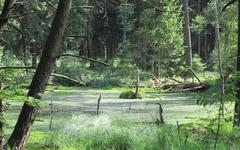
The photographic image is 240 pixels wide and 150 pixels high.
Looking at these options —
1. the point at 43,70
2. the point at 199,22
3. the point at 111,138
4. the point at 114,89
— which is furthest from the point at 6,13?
the point at 199,22

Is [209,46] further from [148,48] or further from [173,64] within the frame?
[173,64]

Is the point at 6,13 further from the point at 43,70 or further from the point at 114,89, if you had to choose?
the point at 114,89

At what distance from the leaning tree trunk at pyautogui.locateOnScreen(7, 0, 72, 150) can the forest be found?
11 millimetres

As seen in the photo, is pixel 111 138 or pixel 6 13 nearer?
pixel 6 13

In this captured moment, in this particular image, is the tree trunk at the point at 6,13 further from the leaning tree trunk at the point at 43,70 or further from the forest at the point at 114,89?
the leaning tree trunk at the point at 43,70

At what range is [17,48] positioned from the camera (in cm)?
4141

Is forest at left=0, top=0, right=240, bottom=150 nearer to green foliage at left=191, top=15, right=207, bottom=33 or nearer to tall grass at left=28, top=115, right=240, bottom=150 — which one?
tall grass at left=28, top=115, right=240, bottom=150

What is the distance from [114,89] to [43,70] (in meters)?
19.6

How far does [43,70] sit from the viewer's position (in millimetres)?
5562

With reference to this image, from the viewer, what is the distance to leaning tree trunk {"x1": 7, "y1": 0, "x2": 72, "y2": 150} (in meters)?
5.55

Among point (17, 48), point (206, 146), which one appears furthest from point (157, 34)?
point (206, 146)

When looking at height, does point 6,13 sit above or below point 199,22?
below

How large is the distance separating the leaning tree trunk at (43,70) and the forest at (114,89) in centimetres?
1

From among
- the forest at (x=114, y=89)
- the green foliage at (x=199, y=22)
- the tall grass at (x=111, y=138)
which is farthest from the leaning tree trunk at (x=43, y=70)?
the green foliage at (x=199, y=22)
